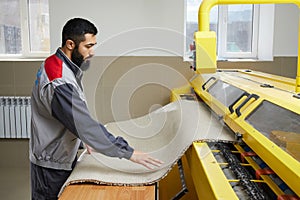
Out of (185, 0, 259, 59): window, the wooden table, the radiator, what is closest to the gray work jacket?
the wooden table

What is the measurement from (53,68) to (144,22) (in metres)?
1.82

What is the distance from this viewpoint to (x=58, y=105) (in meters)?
1.44

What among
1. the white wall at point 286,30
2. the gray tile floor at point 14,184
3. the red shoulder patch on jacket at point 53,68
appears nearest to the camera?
the red shoulder patch on jacket at point 53,68

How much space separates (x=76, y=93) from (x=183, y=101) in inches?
36.6

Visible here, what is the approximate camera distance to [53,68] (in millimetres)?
1501

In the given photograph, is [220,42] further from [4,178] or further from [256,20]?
[4,178]

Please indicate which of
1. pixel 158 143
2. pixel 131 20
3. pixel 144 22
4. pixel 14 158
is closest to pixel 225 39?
pixel 144 22

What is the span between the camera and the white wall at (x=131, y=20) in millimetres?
3160

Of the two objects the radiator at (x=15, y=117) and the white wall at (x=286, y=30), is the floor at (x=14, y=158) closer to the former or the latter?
the radiator at (x=15, y=117)

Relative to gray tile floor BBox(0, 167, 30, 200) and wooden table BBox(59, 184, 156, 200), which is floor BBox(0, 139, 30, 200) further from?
wooden table BBox(59, 184, 156, 200)

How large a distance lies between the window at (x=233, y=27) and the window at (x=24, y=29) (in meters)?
1.46

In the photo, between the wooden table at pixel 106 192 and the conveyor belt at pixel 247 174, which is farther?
the wooden table at pixel 106 192

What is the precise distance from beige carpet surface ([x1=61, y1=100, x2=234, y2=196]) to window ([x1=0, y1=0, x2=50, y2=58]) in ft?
6.43

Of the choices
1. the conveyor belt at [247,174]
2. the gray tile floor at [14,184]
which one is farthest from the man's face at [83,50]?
the gray tile floor at [14,184]
